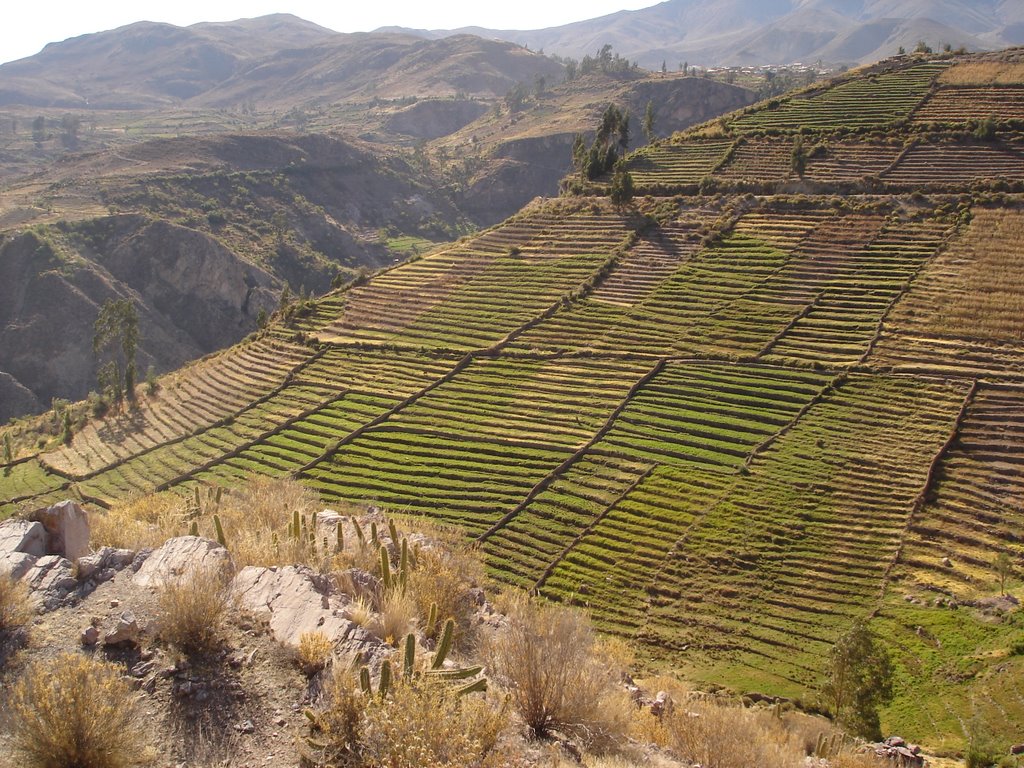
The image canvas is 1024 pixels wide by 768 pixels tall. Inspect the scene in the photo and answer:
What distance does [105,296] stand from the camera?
118 m

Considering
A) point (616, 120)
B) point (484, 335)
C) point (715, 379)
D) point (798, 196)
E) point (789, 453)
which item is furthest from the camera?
point (616, 120)

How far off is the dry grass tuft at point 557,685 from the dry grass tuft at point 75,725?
6.29 metres

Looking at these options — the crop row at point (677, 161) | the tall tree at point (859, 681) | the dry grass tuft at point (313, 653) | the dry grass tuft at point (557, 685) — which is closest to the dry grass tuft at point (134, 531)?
the dry grass tuft at point (313, 653)

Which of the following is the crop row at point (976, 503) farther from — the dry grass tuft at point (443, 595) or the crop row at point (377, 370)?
the crop row at point (377, 370)

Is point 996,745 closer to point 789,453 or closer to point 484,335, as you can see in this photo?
point 789,453

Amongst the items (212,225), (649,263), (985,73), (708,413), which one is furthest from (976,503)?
(212,225)

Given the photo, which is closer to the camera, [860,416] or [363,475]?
[860,416]

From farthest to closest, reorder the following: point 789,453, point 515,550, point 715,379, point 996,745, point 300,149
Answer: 1. point 300,149
2. point 715,379
3. point 789,453
4. point 515,550
5. point 996,745

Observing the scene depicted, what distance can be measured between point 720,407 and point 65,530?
3864cm

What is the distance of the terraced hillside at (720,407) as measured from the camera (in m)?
34.4

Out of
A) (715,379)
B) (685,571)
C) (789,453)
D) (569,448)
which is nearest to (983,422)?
(789,453)

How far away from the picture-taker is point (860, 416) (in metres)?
46.4

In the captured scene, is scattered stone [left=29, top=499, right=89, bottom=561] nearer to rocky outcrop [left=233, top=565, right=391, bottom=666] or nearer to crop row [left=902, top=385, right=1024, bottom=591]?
rocky outcrop [left=233, top=565, right=391, bottom=666]

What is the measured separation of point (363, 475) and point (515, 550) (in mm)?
13706
